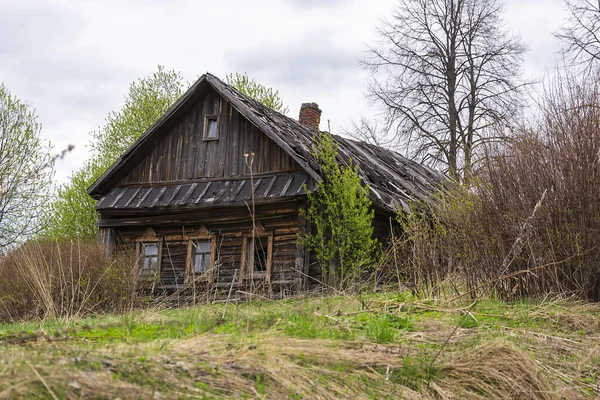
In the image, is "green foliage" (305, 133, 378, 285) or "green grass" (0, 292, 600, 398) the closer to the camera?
"green grass" (0, 292, 600, 398)

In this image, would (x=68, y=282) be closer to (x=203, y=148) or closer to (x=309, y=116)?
(x=203, y=148)

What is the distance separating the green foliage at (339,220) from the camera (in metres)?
13.6

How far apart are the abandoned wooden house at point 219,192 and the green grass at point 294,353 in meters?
7.77

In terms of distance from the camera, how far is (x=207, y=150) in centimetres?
1638

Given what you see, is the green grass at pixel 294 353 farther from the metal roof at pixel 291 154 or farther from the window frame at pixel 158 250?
the window frame at pixel 158 250

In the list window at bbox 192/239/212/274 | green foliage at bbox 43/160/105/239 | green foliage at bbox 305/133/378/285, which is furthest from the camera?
green foliage at bbox 43/160/105/239

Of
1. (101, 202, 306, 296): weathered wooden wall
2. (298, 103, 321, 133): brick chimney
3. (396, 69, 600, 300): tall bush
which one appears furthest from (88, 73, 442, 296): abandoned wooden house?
(396, 69, 600, 300): tall bush

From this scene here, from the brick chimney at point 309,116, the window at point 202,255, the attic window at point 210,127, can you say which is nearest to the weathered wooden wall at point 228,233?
the window at point 202,255

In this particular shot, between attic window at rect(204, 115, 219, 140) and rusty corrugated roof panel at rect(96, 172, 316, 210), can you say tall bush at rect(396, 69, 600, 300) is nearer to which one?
rusty corrugated roof panel at rect(96, 172, 316, 210)

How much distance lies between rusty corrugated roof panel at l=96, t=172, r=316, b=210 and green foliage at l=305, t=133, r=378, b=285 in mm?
424

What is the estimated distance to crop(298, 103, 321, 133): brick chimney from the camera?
19.9 meters

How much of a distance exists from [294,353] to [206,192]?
1121 cm

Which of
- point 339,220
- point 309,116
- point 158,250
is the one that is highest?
point 309,116

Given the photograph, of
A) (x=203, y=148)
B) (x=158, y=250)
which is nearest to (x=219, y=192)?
(x=203, y=148)
